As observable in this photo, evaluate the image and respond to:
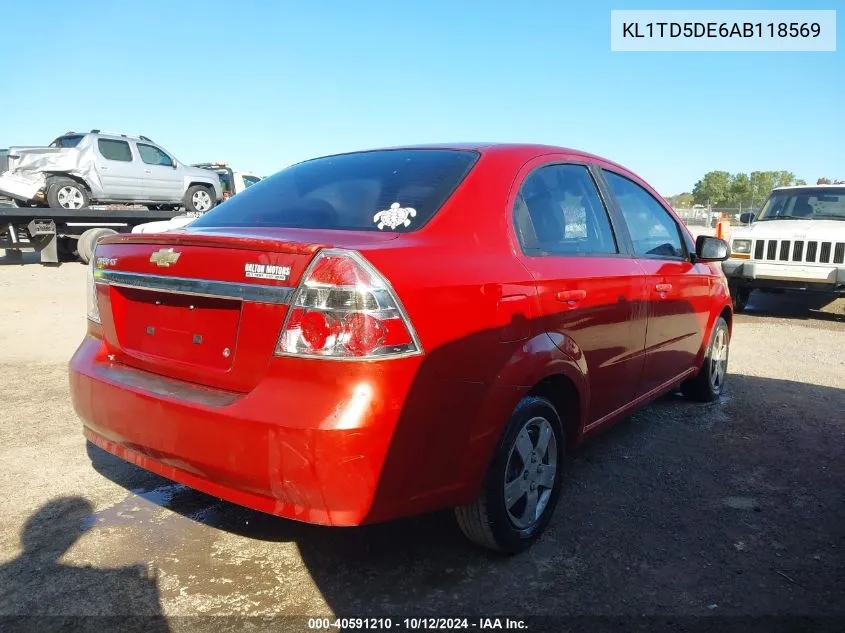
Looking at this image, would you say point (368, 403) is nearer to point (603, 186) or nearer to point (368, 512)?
point (368, 512)

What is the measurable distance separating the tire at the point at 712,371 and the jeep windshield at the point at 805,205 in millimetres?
5670

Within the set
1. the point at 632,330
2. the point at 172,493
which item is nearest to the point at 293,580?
the point at 172,493

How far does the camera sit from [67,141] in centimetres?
1462

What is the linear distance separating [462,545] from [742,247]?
819 centimetres

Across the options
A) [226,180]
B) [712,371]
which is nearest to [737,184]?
[226,180]

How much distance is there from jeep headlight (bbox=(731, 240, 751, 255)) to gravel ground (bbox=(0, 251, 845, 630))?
18.4 feet

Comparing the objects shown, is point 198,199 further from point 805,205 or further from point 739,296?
point 805,205

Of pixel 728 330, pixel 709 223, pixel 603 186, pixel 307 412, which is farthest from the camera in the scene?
pixel 709 223

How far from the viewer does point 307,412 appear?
6.70 feet

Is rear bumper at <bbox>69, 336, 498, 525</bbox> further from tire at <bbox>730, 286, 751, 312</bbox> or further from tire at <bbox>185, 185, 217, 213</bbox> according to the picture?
tire at <bbox>185, 185, 217, 213</bbox>

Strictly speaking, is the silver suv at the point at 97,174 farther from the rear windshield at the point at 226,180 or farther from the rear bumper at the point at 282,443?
the rear bumper at the point at 282,443

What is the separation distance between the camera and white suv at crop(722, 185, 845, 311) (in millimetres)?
8711

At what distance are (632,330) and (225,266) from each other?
212 centimetres

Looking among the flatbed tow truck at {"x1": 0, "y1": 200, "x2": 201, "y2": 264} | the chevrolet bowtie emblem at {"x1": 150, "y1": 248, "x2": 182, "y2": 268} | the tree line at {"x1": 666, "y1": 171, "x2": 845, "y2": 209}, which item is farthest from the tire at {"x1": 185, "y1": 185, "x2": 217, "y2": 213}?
the tree line at {"x1": 666, "y1": 171, "x2": 845, "y2": 209}
